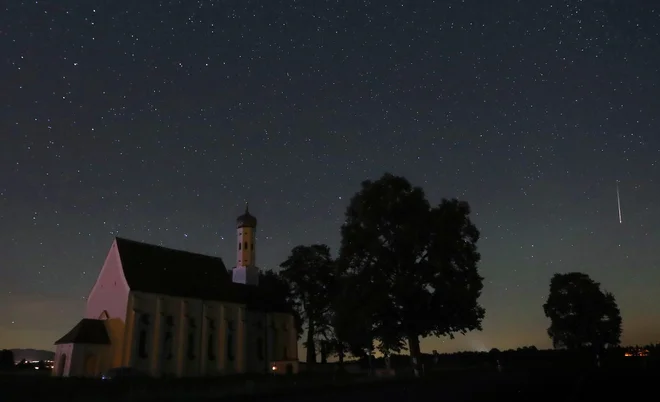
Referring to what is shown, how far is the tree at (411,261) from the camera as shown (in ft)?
123

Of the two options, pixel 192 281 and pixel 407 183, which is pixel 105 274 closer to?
pixel 192 281

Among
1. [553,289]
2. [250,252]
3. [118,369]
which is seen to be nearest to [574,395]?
[118,369]

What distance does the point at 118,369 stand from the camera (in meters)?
47.1

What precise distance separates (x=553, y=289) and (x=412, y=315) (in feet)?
152

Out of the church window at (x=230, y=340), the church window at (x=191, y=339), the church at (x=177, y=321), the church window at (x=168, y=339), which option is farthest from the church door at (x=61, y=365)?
the church window at (x=230, y=340)

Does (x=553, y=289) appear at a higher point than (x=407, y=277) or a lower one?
higher

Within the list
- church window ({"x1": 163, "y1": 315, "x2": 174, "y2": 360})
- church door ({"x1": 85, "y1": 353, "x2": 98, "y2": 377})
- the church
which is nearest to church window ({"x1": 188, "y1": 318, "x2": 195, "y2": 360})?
the church

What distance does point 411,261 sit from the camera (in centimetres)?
3900

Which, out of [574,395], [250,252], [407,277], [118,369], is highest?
[250,252]

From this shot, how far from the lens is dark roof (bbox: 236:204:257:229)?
229ft

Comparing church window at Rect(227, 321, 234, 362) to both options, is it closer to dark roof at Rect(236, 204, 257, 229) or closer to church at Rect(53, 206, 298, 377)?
church at Rect(53, 206, 298, 377)

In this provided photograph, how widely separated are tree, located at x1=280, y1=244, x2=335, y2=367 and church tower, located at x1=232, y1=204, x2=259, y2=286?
4109mm

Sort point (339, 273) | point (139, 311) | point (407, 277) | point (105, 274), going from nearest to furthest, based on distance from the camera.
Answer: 1. point (407, 277)
2. point (339, 273)
3. point (139, 311)
4. point (105, 274)

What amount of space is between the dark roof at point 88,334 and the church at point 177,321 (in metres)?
0.09
